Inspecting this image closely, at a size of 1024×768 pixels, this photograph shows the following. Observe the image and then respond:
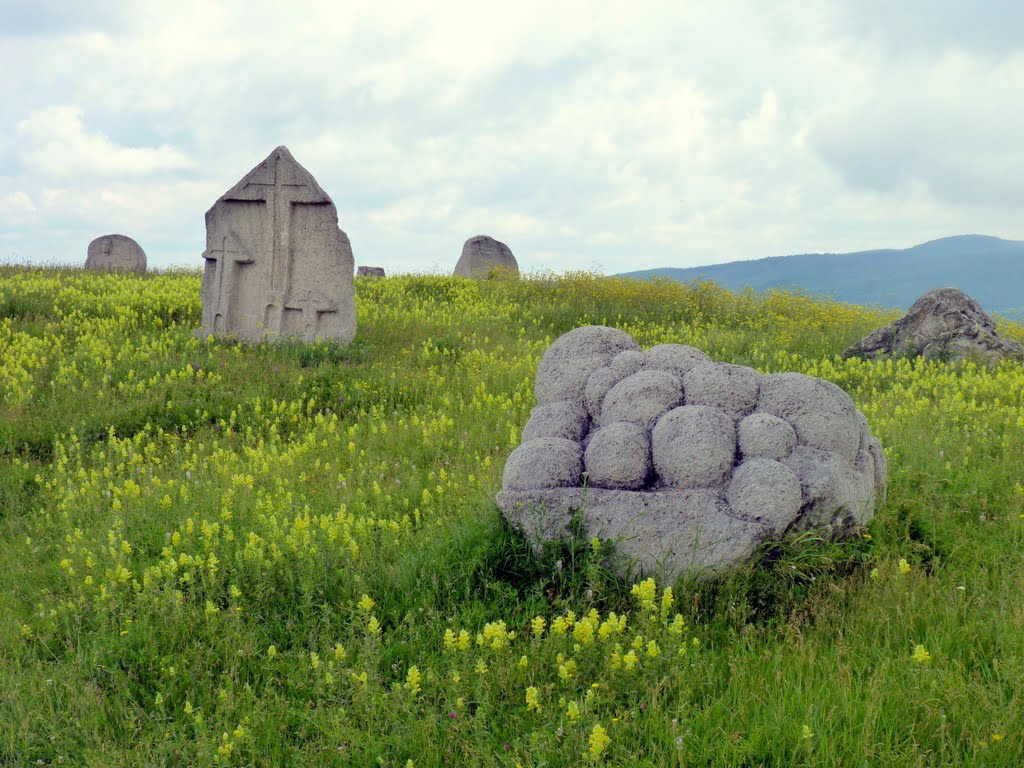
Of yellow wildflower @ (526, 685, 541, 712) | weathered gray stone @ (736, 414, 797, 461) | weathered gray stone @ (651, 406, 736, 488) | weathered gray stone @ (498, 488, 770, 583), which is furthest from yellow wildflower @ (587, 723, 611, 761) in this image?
weathered gray stone @ (736, 414, 797, 461)

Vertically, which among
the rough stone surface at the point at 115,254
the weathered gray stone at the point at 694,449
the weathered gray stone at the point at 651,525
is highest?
the rough stone surface at the point at 115,254

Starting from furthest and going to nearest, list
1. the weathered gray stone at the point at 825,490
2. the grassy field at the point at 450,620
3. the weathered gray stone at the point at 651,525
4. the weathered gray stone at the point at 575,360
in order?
the weathered gray stone at the point at 575,360
the weathered gray stone at the point at 825,490
the weathered gray stone at the point at 651,525
the grassy field at the point at 450,620

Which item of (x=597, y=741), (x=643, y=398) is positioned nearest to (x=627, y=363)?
(x=643, y=398)

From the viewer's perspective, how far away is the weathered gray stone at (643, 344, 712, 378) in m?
6.01

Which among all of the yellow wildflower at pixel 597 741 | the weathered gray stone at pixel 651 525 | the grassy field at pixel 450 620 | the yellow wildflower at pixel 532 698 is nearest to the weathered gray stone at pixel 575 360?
the grassy field at pixel 450 620

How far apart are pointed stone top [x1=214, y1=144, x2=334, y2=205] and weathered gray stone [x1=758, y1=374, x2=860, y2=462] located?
9173 millimetres

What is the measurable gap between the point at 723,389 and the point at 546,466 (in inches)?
52.7

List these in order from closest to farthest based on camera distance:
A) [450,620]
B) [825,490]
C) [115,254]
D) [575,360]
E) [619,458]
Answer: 1. [450,620]
2. [825,490]
3. [619,458]
4. [575,360]
5. [115,254]

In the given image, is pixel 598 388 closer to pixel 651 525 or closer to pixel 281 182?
pixel 651 525

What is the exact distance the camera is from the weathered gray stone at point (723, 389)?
5.60m

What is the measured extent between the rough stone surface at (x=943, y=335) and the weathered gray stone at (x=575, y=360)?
8277mm

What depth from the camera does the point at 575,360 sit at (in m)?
6.32

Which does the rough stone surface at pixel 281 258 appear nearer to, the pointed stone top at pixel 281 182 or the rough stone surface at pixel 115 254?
the pointed stone top at pixel 281 182

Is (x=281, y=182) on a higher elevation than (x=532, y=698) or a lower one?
higher
